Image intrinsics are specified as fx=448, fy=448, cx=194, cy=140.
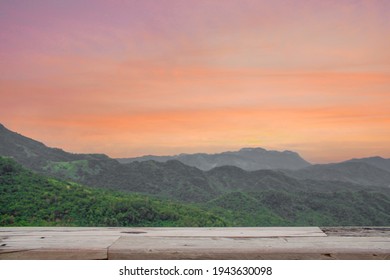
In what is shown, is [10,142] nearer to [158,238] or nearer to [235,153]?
[235,153]

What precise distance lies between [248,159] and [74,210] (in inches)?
1314

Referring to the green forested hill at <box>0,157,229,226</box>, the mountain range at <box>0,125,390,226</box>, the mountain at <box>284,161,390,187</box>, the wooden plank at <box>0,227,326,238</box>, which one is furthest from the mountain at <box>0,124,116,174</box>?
the wooden plank at <box>0,227,326,238</box>

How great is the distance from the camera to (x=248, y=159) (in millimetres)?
43469

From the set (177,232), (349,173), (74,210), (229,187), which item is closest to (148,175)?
(229,187)

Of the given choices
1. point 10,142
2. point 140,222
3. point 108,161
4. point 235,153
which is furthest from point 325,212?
point 235,153

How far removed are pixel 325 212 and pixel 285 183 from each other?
780 cm

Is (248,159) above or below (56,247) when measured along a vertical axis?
above

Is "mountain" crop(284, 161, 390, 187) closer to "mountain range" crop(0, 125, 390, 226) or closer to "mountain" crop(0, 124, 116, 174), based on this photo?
"mountain range" crop(0, 125, 390, 226)

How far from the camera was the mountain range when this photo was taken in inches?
728

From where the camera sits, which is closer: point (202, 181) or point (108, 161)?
point (202, 181)

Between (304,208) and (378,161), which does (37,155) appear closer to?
(304,208)
